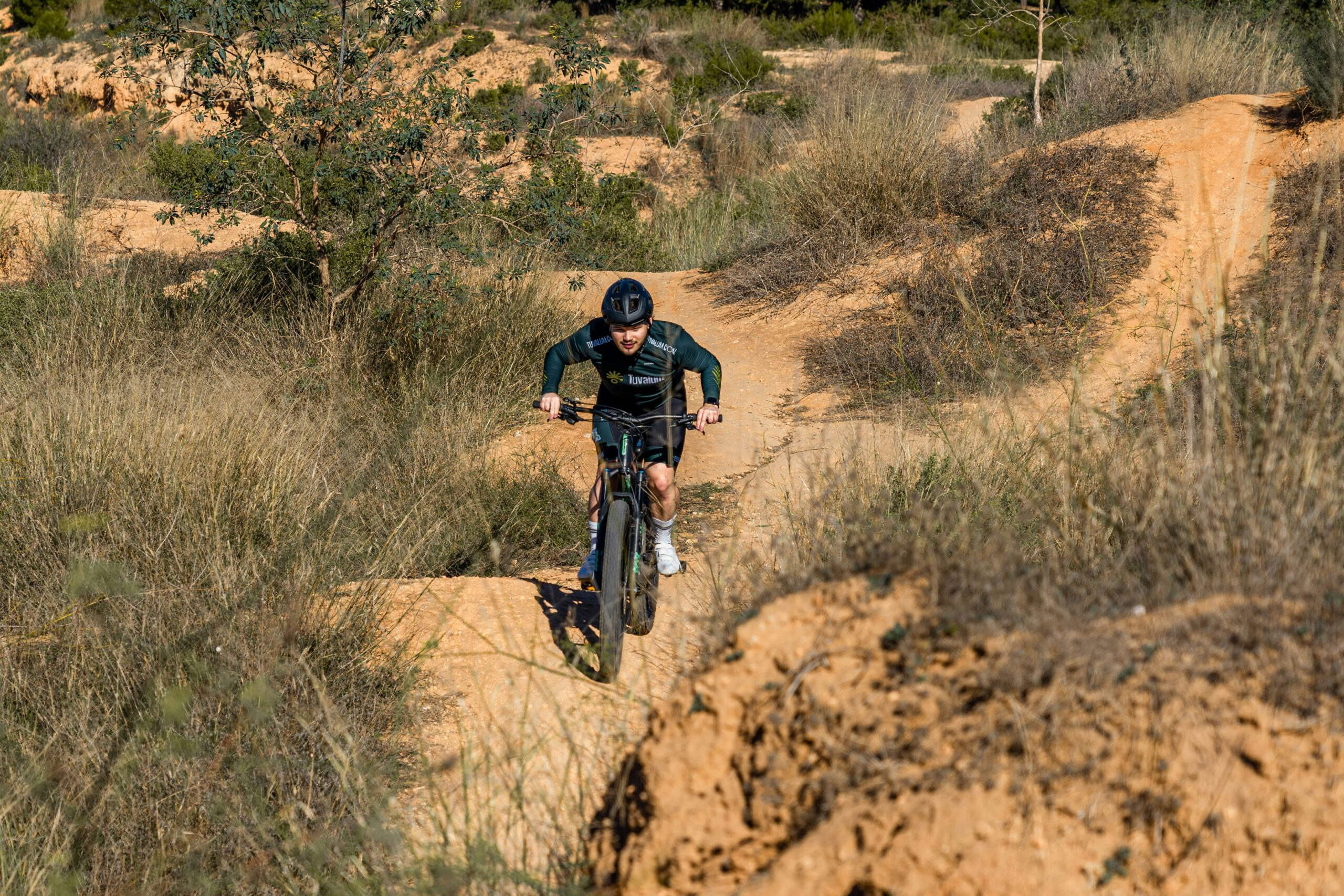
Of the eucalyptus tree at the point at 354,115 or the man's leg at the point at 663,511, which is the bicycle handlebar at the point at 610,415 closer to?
the man's leg at the point at 663,511

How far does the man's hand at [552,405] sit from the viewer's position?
12.9ft

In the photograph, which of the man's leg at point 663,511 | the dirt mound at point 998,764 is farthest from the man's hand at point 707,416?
the dirt mound at point 998,764

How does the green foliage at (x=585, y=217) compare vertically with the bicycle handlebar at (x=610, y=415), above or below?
above

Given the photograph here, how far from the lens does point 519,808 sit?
7.51ft

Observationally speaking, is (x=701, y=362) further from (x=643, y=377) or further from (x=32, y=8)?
(x=32, y=8)

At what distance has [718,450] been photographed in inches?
275

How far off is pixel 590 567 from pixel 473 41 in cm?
2196

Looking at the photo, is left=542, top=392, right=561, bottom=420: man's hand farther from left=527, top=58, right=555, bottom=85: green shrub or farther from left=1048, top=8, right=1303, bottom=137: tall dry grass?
left=527, top=58, right=555, bottom=85: green shrub

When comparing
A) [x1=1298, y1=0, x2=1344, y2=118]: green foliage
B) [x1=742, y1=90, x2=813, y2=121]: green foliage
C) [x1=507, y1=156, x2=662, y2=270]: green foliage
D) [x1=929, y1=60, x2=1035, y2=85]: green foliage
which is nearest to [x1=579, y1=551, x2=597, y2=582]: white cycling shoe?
[x1=507, y1=156, x2=662, y2=270]: green foliage

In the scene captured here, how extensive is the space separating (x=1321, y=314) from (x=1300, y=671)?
1.28 meters

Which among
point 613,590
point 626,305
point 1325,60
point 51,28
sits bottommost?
point 613,590

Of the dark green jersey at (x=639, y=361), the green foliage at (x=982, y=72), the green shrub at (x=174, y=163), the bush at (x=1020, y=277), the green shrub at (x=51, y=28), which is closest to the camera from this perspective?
the dark green jersey at (x=639, y=361)

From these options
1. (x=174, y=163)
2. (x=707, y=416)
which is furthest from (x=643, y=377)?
(x=174, y=163)

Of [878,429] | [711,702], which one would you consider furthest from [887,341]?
[711,702]
